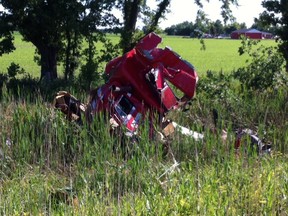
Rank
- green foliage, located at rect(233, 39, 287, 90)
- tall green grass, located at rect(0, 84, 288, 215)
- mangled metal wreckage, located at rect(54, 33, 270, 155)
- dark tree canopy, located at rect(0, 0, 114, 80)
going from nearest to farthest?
tall green grass, located at rect(0, 84, 288, 215) → mangled metal wreckage, located at rect(54, 33, 270, 155) → green foliage, located at rect(233, 39, 287, 90) → dark tree canopy, located at rect(0, 0, 114, 80)

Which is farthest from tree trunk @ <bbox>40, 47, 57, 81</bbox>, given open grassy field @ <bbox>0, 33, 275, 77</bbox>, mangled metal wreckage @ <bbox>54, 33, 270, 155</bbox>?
mangled metal wreckage @ <bbox>54, 33, 270, 155</bbox>

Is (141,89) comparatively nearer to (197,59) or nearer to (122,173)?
(122,173)

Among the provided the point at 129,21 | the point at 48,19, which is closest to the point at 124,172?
the point at 48,19

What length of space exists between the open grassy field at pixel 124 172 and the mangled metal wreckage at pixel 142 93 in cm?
27

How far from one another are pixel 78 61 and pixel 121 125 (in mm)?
8805

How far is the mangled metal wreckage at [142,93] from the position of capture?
22.4ft

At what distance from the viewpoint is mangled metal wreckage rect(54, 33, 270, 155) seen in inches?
269

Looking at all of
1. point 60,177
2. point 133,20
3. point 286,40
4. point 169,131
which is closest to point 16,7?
point 133,20

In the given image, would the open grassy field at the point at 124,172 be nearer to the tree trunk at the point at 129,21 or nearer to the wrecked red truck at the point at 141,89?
the wrecked red truck at the point at 141,89

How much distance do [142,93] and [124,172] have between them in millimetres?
2035

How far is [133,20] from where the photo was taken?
15.3m

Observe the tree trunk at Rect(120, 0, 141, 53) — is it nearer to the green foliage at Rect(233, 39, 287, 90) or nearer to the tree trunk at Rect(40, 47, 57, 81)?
the tree trunk at Rect(40, 47, 57, 81)

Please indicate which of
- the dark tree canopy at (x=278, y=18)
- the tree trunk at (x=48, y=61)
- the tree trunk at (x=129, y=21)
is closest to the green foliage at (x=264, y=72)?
the dark tree canopy at (x=278, y=18)

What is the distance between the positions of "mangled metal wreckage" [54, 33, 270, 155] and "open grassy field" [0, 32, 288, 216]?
0.27 m
